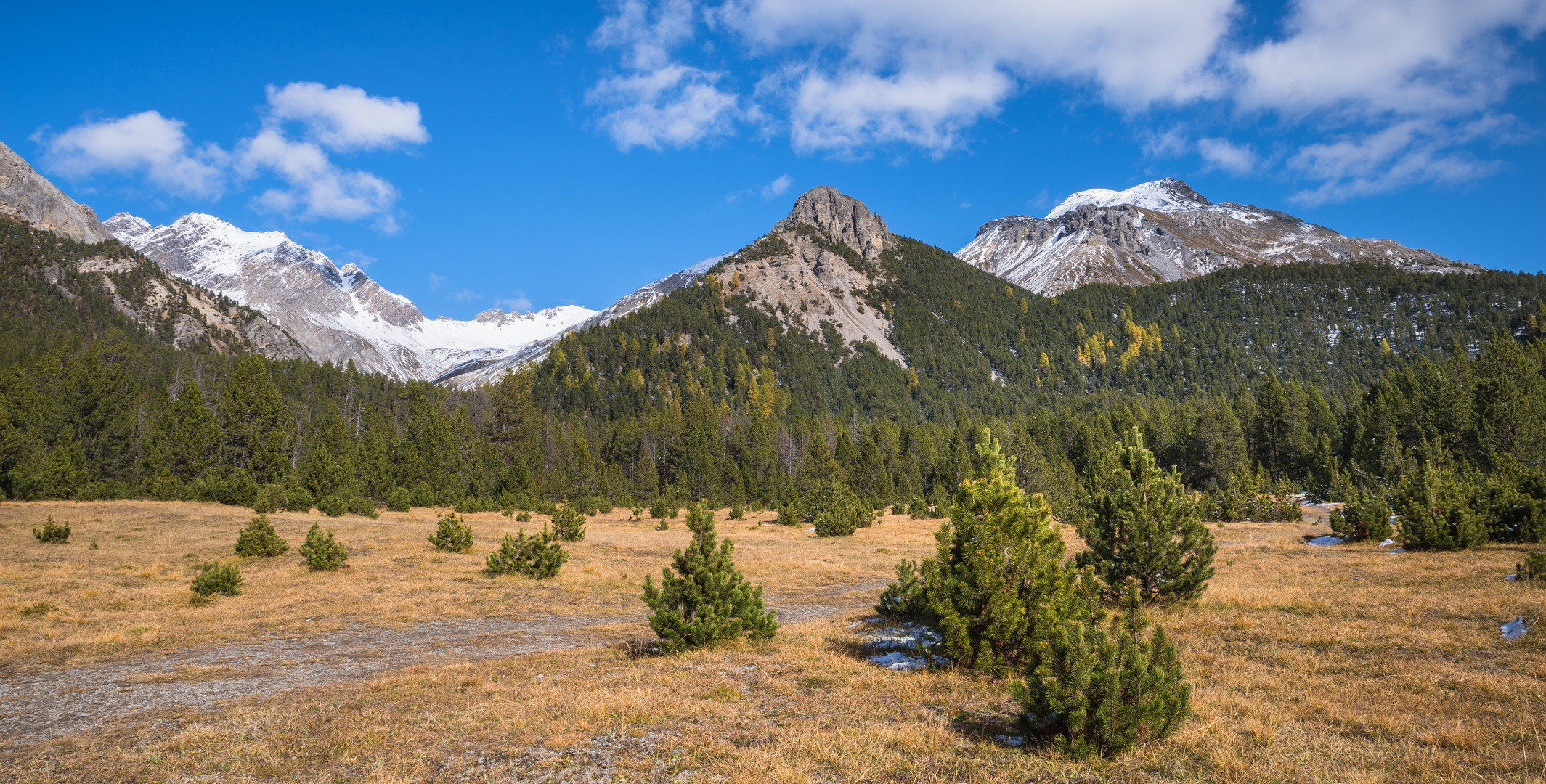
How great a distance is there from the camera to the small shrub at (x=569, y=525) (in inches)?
1380

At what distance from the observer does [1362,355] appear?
170750mm

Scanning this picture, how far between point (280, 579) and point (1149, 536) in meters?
27.4

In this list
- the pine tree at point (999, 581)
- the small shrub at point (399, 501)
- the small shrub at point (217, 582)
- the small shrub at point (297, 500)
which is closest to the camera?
the pine tree at point (999, 581)

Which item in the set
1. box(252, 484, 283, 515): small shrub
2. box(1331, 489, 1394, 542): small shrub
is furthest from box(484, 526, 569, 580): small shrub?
box(1331, 489, 1394, 542): small shrub

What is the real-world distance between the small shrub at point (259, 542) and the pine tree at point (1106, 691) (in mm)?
29573

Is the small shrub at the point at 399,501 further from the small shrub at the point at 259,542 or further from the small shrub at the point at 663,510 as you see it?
the small shrub at the point at 259,542

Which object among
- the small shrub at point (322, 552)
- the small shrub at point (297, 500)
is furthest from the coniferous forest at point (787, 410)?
the small shrub at point (322, 552)

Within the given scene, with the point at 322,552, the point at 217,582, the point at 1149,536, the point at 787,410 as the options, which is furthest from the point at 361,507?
the point at 787,410

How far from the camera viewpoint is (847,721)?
8.48 meters

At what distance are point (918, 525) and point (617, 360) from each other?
372 feet

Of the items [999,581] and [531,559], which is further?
[531,559]

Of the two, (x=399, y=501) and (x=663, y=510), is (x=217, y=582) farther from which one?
(x=663, y=510)

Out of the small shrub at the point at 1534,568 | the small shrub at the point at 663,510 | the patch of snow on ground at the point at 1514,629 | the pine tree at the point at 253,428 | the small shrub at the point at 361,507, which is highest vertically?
the pine tree at the point at 253,428

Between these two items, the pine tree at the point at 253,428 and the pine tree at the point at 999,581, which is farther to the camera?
the pine tree at the point at 253,428
